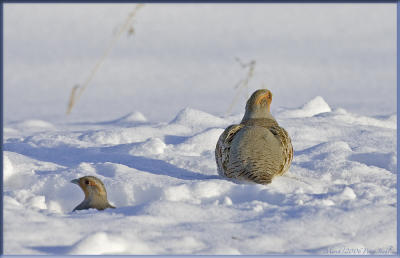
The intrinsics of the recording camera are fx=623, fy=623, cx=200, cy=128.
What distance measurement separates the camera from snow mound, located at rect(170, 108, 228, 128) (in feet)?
25.9

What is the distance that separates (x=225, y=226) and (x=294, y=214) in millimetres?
509

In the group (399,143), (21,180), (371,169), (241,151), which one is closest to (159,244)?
(241,151)

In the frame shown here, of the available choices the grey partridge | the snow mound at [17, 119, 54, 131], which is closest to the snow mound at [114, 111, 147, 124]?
the snow mound at [17, 119, 54, 131]

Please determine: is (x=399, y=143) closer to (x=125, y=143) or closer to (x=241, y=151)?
(x=241, y=151)

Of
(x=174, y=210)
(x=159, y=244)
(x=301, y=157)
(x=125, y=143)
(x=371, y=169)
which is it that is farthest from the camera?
(x=125, y=143)

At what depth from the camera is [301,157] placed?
20.4 feet

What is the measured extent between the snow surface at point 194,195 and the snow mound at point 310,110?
48cm

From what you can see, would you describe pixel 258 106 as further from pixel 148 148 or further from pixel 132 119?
pixel 132 119

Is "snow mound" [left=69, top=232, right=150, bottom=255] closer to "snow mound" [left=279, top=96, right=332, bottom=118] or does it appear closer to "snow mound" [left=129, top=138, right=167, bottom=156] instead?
"snow mound" [left=129, top=138, right=167, bottom=156]

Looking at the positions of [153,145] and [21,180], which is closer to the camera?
[21,180]

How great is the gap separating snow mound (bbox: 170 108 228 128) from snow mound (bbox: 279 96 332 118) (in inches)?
38.1

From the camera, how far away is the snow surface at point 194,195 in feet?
11.5

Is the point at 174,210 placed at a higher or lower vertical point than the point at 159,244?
higher

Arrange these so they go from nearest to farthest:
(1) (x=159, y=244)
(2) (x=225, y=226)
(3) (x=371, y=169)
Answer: (1) (x=159, y=244), (2) (x=225, y=226), (3) (x=371, y=169)
